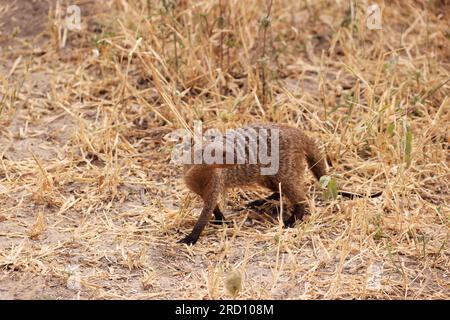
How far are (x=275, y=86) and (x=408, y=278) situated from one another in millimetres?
2010

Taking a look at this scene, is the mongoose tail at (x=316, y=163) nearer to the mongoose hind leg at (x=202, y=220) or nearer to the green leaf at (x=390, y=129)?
the green leaf at (x=390, y=129)

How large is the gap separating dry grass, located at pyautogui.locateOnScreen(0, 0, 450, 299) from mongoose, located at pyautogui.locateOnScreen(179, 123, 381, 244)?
0.14 meters

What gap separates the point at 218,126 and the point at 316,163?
0.80 metres

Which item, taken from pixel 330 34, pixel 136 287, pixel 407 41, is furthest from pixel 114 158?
pixel 407 41

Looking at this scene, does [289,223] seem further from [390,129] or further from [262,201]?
[390,129]

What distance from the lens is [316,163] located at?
4367mm

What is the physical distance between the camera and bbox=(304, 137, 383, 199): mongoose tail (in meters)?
4.35

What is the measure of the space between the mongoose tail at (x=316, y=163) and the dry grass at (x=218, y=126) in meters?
0.10

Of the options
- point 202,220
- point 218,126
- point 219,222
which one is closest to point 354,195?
point 219,222

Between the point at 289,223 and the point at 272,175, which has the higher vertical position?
the point at 272,175

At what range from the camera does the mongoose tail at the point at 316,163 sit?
4348 mm

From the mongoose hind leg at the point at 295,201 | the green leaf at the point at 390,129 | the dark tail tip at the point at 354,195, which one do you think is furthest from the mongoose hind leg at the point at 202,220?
the green leaf at the point at 390,129

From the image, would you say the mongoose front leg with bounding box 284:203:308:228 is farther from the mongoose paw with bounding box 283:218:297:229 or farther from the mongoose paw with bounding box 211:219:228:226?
the mongoose paw with bounding box 211:219:228:226

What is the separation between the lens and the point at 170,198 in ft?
14.7
